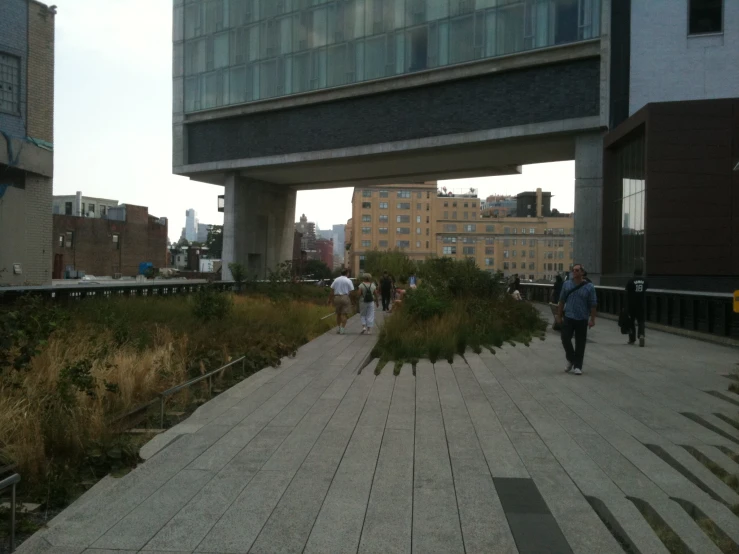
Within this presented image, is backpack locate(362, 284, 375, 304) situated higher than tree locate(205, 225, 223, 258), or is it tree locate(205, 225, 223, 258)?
tree locate(205, 225, 223, 258)

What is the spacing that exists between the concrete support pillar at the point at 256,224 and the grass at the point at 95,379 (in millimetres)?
31458

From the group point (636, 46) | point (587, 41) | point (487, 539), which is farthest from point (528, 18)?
point (487, 539)

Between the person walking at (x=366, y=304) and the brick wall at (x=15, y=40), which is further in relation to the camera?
the brick wall at (x=15, y=40)

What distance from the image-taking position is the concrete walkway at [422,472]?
192 inches

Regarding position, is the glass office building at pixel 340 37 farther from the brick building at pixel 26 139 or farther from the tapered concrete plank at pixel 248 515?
the tapered concrete plank at pixel 248 515

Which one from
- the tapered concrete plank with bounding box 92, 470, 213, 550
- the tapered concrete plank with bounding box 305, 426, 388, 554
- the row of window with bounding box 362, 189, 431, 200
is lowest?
the tapered concrete plank with bounding box 92, 470, 213, 550

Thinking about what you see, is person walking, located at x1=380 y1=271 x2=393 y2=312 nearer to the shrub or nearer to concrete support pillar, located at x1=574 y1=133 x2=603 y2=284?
concrete support pillar, located at x1=574 y1=133 x2=603 y2=284

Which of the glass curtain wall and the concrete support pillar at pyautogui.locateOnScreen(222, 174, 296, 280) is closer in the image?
the glass curtain wall

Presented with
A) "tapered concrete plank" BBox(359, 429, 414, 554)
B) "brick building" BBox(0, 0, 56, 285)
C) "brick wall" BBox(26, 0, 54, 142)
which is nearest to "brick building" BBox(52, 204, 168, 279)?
"brick building" BBox(0, 0, 56, 285)

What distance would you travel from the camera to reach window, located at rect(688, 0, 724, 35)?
105 feet

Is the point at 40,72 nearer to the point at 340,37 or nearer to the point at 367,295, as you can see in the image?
the point at 340,37

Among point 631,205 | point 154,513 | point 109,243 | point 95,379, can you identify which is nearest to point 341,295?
A: point 95,379

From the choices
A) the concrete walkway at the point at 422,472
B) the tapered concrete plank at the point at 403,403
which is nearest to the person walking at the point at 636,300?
the concrete walkway at the point at 422,472

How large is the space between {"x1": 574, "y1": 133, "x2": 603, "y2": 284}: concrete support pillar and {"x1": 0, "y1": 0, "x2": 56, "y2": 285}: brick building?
25.1 m
